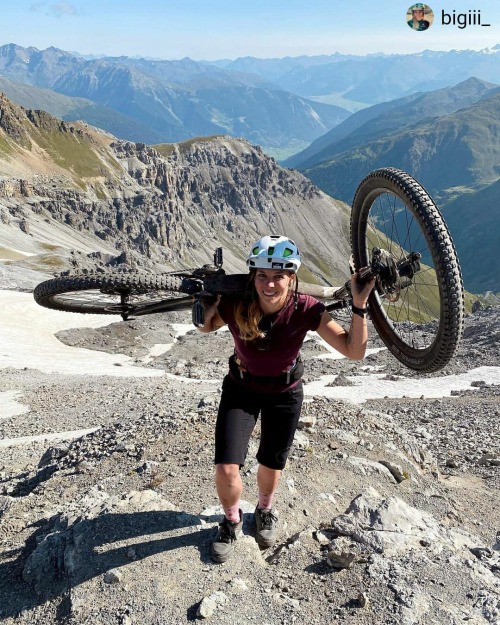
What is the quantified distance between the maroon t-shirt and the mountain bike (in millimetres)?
596

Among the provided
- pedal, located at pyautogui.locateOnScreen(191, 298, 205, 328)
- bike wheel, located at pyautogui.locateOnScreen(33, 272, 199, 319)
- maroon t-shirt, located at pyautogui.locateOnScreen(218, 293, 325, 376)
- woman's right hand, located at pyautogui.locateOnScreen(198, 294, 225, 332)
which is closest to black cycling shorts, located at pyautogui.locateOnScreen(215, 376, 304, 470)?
maroon t-shirt, located at pyautogui.locateOnScreen(218, 293, 325, 376)

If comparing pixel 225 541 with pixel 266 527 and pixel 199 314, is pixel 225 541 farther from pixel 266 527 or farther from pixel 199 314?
pixel 199 314

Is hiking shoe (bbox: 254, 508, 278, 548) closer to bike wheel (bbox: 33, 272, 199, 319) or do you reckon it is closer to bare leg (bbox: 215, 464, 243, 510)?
bare leg (bbox: 215, 464, 243, 510)

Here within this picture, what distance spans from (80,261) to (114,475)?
88.4 meters

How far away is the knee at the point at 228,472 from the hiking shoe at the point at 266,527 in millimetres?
1154

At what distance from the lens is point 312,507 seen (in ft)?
29.9

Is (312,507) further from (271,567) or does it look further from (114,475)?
(114,475)

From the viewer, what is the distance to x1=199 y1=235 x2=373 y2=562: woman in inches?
267

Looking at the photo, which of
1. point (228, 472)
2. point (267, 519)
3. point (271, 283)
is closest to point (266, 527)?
point (267, 519)

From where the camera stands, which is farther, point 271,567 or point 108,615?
point 271,567

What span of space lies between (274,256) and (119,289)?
142 inches

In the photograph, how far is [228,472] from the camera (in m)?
7.14

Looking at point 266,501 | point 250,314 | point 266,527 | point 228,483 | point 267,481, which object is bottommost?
point 266,527

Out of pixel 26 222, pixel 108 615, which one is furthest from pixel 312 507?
pixel 26 222
